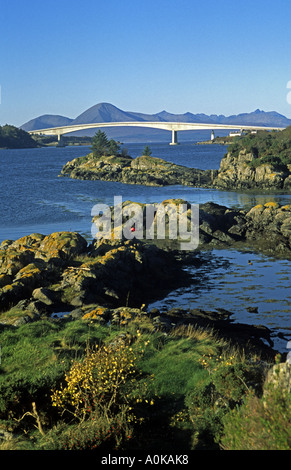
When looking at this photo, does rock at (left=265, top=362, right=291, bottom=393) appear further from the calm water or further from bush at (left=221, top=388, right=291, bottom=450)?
the calm water

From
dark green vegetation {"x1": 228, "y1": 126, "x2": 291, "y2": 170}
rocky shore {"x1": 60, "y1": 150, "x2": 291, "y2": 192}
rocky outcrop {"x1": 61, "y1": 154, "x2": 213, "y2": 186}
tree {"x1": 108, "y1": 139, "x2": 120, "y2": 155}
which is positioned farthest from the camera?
tree {"x1": 108, "y1": 139, "x2": 120, "y2": 155}

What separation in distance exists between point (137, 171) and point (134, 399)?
87.5 metres

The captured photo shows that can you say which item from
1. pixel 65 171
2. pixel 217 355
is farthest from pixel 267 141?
pixel 217 355

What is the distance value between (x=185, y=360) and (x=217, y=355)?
1.07 m

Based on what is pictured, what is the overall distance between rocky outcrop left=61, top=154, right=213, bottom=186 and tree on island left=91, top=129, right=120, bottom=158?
2.21 metres

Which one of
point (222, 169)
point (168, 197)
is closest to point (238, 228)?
point (168, 197)

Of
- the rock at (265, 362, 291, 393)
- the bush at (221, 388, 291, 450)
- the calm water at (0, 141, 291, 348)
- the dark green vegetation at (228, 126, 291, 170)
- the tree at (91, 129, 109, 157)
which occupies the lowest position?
the calm water at (0, 141, 291, 348)

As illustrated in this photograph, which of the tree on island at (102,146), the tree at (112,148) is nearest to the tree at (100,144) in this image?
the tree on island at (102,146)

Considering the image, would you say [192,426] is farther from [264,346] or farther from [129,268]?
[129,268]

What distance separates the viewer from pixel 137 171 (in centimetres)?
9650

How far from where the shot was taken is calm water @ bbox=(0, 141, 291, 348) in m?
25.5

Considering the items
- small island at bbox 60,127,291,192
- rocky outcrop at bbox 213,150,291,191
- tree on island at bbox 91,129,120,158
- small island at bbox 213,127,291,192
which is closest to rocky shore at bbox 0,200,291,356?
rocky outcrop at bbox 213,150,291,191

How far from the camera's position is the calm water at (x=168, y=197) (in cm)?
2555

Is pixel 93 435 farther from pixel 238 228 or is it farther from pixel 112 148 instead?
pixel 112 148
